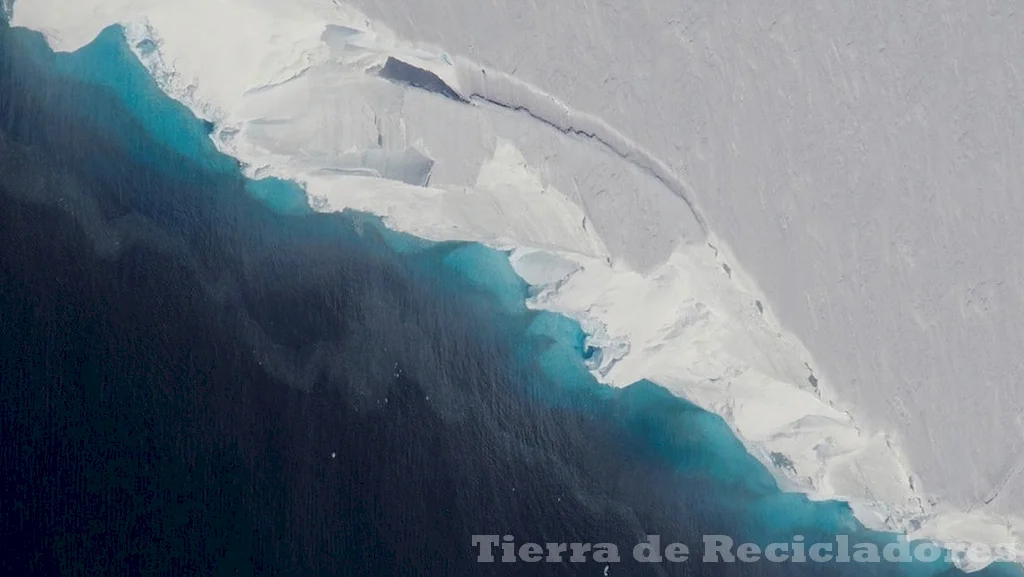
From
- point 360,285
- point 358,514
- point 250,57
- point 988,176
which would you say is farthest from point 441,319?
point 988,176

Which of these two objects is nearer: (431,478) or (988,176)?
(988,176)

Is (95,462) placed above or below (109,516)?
above

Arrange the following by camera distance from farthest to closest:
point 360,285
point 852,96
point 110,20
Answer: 1. point 360,285
2. point 110,20
3. point 852,96

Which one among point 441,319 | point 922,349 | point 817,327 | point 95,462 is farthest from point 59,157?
point 922,349

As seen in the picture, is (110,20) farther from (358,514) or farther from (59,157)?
(358,514)

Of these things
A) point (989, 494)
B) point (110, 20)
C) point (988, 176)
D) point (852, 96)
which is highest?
point (110, 20)

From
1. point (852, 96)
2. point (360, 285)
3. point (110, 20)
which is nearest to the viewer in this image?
point (852, 96)

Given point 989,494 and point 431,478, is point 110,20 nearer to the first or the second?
point 431,478
